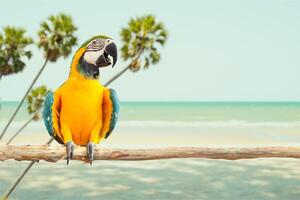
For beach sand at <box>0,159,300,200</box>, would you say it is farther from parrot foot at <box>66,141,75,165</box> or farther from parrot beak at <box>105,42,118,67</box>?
parrot beak at <box>105,42,118,67</box>

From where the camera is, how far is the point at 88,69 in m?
3.01

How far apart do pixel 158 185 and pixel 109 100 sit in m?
8.78

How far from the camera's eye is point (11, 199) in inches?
400

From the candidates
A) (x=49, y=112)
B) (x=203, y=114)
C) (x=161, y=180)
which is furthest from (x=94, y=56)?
(x=203, y=114)

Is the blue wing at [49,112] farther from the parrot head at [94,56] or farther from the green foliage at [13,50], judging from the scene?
the green foliage at [13,50]

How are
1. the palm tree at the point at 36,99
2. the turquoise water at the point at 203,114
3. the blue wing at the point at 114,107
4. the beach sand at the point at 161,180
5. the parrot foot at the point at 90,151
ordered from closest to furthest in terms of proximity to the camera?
the parrot foot at the point at 90,151 → the blue wing at the point at 114,107 → the beach sand at the point at 161,180 → the palm tree at the point at 36,99 → the turquoise water at the point at 203,114

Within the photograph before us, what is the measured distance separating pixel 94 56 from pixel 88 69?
9cm

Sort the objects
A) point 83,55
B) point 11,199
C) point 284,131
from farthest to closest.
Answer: point 284,131, point 11,199, point 83,55

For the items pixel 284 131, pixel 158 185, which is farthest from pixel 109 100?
pixel 284 131

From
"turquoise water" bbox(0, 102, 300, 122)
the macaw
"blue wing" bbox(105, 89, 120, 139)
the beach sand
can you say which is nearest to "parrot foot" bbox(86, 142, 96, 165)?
the macaw

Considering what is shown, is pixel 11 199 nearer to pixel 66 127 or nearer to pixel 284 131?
pixel 66 127

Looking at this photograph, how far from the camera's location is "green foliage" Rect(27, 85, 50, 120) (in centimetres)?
1395

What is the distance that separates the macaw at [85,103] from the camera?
301cm

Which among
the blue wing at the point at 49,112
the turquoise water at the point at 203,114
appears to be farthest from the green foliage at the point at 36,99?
the turquoise water at the point at 203,114
